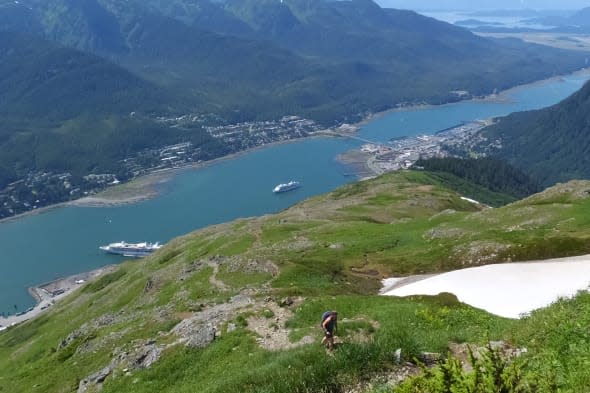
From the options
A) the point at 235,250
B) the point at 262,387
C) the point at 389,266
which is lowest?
the point at 235,250

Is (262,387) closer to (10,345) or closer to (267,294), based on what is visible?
(267,294)

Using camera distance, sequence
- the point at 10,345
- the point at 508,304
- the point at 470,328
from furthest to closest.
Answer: the point at 10,345, the point at 508,304, the point at 470,328

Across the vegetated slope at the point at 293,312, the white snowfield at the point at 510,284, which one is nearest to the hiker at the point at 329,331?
the vegetated slope at the point at 293,312

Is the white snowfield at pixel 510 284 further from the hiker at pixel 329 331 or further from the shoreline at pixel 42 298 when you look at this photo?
the shoreline at pixel 42 298

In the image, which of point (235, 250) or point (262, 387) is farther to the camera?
point (235, 250)

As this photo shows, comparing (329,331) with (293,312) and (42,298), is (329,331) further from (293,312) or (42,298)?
(42,298)

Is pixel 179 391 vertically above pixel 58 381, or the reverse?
pixel 179 391

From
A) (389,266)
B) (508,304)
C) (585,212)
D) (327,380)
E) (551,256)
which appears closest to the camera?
(327,380)

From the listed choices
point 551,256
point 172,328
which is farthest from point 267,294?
point 551,256
